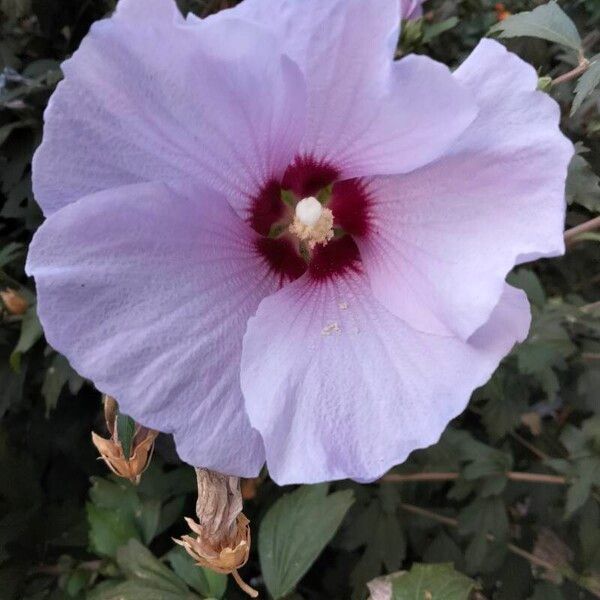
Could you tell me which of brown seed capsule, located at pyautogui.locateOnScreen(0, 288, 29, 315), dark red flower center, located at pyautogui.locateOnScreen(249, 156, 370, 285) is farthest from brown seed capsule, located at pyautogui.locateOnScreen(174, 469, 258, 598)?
brown seed capsule, located at pyautogui.locateOnScreen(0, 288, 29, 315)

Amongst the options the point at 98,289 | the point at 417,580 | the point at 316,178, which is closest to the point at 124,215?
the point at 98,289

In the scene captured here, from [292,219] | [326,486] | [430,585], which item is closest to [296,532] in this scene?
[326,486]

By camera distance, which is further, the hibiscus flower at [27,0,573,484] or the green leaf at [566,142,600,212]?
the green leaf at [566,142,600,212]

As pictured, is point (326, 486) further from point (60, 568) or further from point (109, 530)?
point (60, 568)

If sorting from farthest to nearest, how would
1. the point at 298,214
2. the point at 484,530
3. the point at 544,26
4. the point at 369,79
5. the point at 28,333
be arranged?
the point at 484,530
the point at 28,333
the point at 544,26
the point at 298,214
the point at 369,79

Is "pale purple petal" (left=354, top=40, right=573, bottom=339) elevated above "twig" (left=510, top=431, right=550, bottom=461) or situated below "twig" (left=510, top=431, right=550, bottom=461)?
above

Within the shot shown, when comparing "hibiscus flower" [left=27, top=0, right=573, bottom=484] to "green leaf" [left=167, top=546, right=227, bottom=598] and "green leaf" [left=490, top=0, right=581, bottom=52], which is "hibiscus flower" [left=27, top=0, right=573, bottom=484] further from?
"green leaf" [left=167, top=546, right=227, bottom=598]
